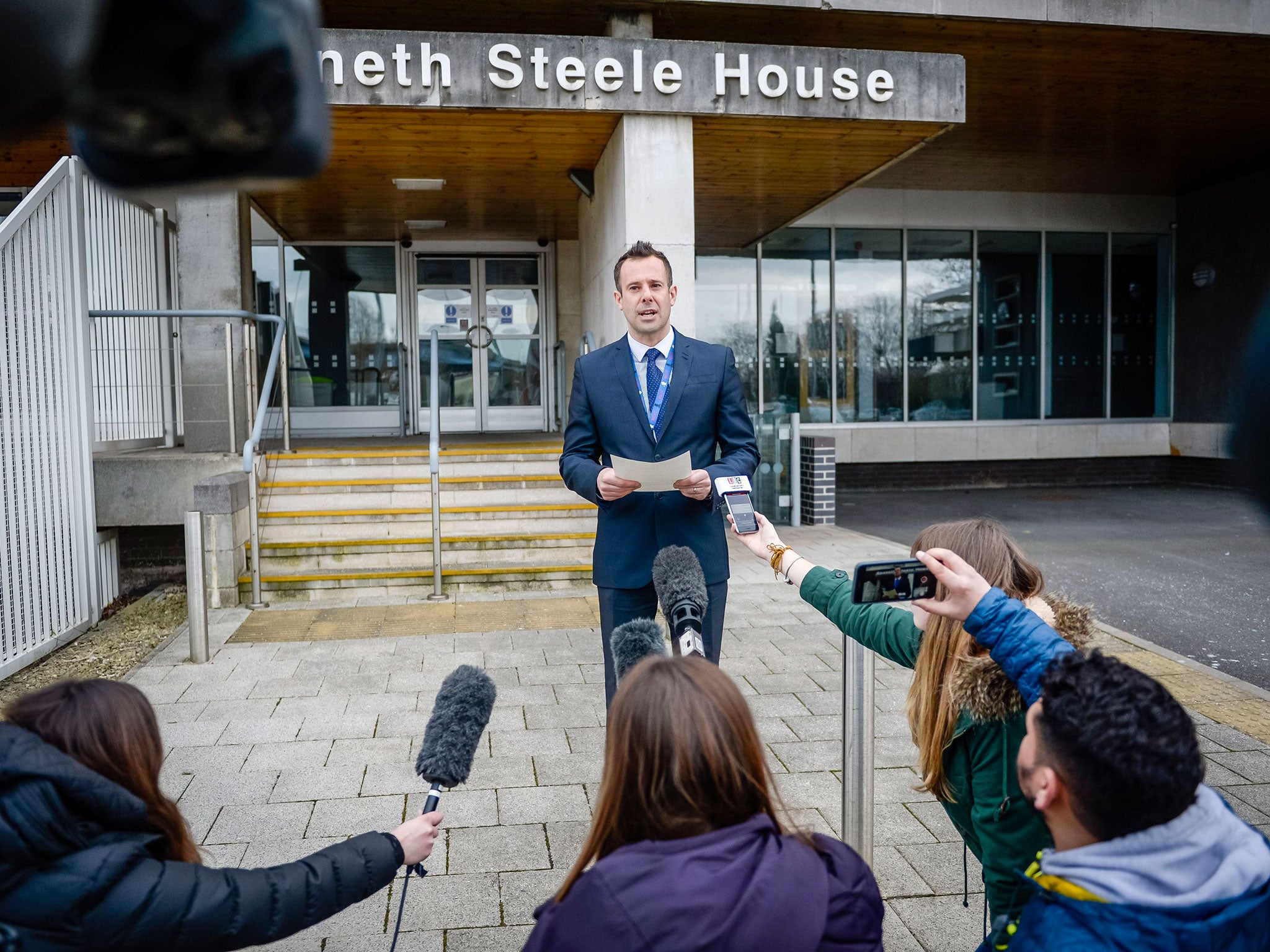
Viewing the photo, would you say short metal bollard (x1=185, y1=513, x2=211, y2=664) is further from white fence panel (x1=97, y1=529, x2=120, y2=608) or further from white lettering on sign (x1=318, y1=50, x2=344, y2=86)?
white lettering on sign (x1=318, y1=50, x2=344, y2=86)

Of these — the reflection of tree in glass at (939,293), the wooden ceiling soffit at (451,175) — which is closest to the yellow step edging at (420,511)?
the wooden ceiling soffit at (451,175)

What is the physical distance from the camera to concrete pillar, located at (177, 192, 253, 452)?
870 centimetres

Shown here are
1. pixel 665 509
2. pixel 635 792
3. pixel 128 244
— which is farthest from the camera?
pixel 128 244

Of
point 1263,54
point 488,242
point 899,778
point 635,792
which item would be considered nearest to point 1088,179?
point 1263,54

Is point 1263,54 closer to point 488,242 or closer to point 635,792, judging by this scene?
point 488,242

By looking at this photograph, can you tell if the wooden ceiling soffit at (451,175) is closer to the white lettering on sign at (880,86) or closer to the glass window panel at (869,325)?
the white lettering on sign at (880,86)

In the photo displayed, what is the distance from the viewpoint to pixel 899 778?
3.89 metres

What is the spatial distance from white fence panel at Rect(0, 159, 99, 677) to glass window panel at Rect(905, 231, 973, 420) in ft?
39.0

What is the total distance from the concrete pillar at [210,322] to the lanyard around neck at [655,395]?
6392 mm

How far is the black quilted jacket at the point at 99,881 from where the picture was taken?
4.72ft

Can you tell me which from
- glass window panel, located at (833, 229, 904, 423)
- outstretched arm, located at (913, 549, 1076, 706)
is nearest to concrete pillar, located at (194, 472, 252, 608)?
outstretched arm, located at (913, 549, 1076, 706)

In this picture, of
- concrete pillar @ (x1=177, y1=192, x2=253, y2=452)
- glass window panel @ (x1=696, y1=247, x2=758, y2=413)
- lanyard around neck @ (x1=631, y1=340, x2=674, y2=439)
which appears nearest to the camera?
lanyard around neck @ (x1=631, y1=340, x2=674, y2=439)

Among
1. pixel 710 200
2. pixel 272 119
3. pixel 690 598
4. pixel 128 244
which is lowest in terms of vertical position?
pixel 690 598

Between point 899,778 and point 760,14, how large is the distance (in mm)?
8047
